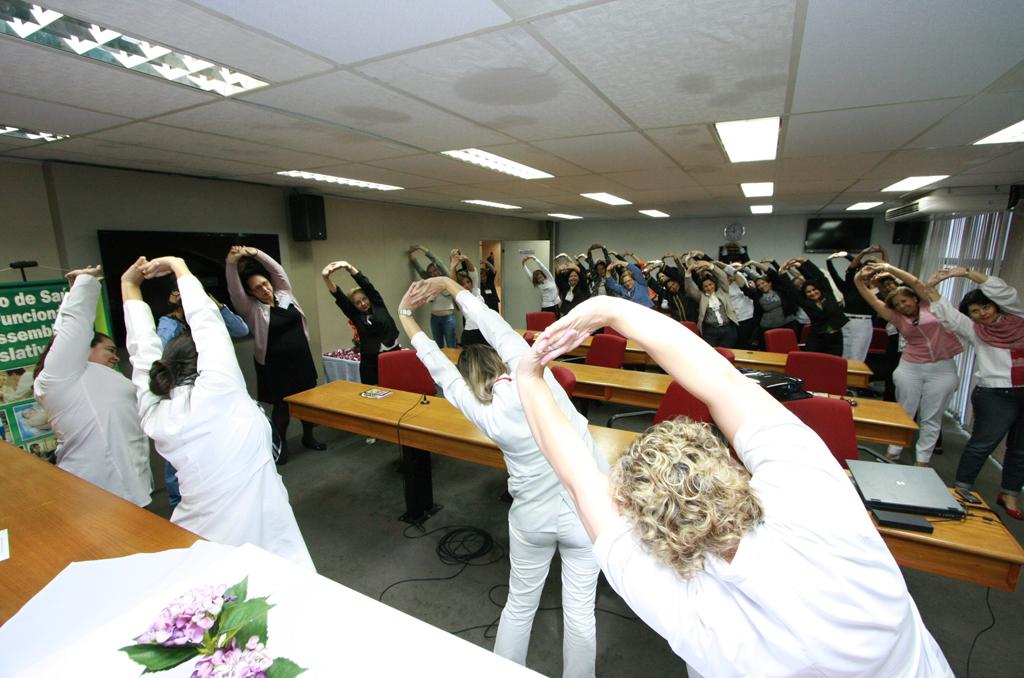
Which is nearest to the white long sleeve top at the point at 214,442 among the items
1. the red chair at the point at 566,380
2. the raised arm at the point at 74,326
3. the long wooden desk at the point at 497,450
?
the raised arm at the point at 74,326

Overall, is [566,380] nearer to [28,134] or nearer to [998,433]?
[998,433]

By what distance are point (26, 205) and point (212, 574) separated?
154 inches

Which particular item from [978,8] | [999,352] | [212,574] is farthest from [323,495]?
[999,352]

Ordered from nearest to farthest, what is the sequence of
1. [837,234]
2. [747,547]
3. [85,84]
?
[747,547], [85,84], [837,234]

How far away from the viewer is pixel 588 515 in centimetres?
86

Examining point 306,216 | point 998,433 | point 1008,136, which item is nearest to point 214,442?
point 306,216

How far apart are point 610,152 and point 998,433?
3526 mm

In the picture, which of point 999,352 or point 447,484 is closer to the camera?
point 999,352

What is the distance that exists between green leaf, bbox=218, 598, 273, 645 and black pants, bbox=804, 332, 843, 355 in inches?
223

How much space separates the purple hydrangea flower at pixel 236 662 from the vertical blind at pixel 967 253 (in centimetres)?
561

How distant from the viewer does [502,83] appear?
72.6 inches

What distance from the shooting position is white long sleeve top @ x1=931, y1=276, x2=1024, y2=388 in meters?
2.95

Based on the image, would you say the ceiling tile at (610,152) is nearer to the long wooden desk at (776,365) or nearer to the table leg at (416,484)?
the long wooden desk at (776,365)

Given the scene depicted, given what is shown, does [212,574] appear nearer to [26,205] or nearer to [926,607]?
[926,607]
